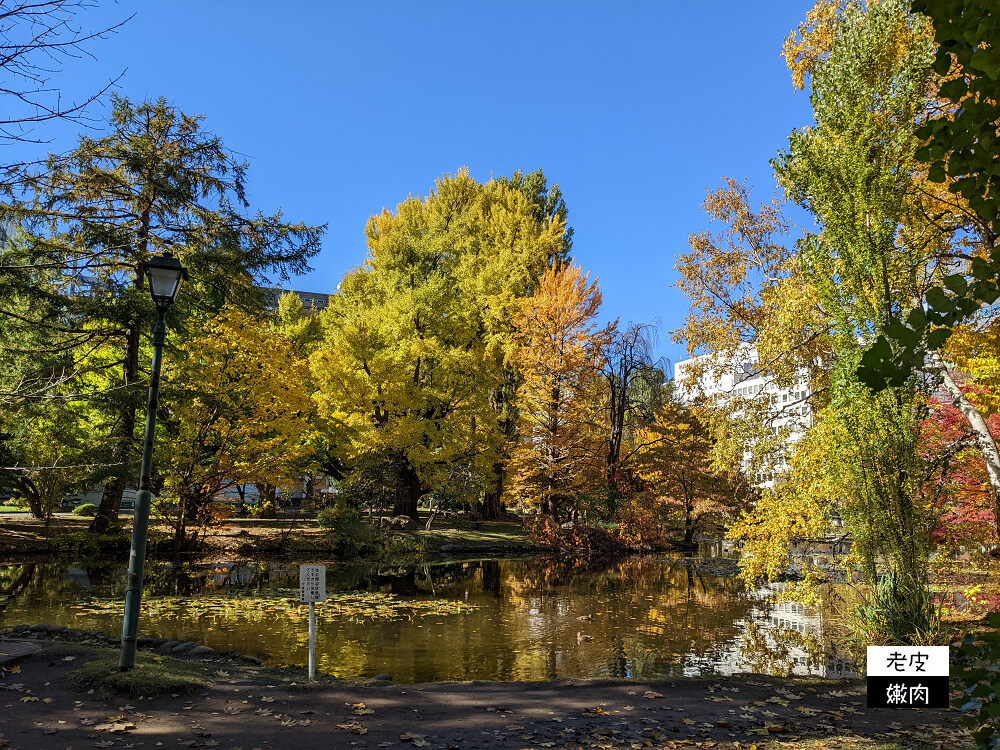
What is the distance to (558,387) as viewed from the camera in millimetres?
25875

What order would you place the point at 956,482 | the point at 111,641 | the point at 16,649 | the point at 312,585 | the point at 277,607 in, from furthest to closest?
the point at 956,482
the point at 277,607
the point at 111,641
the point at 312,585
the point at 16,649

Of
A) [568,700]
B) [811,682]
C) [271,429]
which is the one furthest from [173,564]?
[811,682]

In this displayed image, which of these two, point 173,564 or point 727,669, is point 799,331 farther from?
point 173,564

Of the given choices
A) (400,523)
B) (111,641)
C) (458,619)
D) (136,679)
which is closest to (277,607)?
(458,619)

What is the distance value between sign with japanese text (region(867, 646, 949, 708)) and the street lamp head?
8461mm

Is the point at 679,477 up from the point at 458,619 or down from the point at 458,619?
up

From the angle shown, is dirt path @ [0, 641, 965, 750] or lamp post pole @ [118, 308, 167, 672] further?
lamp post pole @ [118, 308, 167, 672]

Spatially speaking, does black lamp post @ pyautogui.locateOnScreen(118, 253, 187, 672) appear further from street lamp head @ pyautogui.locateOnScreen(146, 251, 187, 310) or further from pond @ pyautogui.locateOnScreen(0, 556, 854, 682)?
pond @ pyautogui.locateOnScreen(0, 556, 854, 682)

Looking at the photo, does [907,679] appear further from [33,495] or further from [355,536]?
[33,495]

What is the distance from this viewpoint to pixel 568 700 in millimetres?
6812

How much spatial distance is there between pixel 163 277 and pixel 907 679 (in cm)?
920

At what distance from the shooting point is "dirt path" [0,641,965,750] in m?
5.38

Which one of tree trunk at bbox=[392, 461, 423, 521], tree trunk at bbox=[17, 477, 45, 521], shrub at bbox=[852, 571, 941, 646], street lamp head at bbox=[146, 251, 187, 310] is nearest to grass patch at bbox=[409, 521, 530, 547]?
tree trunk at bbox=[392, 461, 423, 521]

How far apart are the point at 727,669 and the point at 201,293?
19.5 meters
